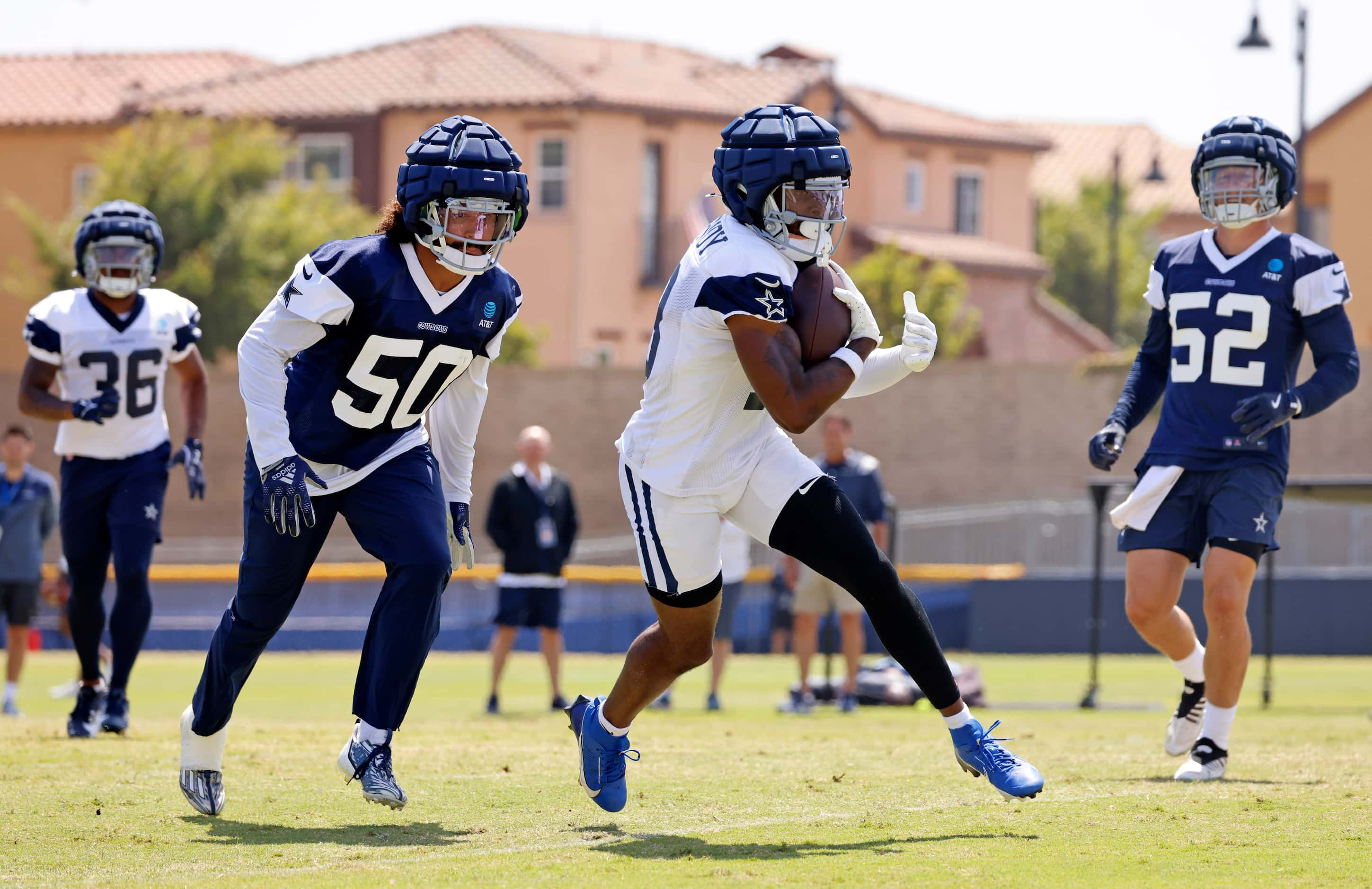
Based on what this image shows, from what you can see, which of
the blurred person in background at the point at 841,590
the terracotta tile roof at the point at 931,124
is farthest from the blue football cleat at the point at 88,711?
the terracotta tile roof at the point at 931,124

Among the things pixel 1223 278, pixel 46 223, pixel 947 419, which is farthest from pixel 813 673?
pixel 46 223

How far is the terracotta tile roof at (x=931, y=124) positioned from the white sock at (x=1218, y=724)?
42.2m

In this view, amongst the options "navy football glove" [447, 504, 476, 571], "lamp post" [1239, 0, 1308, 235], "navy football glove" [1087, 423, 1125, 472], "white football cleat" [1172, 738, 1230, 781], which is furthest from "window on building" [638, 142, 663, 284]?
"navy football glove" [447, 504, 476, 571]

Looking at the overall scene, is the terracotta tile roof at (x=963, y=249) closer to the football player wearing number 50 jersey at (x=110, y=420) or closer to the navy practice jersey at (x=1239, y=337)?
the football player wearing number 50 jersey at (x=110, y=420)

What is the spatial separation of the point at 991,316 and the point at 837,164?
44.6 meters

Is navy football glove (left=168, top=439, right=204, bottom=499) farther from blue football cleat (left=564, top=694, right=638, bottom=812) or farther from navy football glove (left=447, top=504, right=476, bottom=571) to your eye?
blue football cleat (left=564, top=694, right=638, bottom=812)

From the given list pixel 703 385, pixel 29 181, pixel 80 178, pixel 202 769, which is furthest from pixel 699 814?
pixel 29 181

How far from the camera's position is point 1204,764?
23.0 ft

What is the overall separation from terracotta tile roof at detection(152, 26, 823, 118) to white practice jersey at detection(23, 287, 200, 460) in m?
33.5

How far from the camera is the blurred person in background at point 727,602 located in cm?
1380

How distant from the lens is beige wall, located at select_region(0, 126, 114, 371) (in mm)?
46062

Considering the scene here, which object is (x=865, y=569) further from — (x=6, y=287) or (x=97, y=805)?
(x=6, y=287)

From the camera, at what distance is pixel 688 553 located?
19.0 ft

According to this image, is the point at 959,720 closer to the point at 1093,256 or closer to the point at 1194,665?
the point at 1194,665
